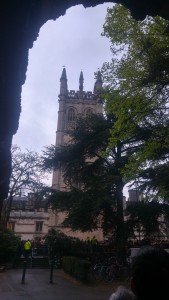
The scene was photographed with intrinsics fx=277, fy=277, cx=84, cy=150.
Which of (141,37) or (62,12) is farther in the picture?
(141,37)

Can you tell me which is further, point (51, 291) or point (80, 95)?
point (80, 95)

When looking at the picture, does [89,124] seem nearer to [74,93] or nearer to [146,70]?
[146,70]

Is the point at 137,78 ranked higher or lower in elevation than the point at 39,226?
higher

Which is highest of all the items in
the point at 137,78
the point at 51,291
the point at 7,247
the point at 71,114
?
the point at 71,114

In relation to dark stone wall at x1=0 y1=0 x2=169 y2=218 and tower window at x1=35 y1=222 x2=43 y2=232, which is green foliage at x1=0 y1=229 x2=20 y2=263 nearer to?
dark stone wall at x1=0 y1=0 x2=169 y2=218

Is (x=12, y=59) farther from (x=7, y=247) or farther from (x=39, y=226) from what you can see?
(x=39, y=226)

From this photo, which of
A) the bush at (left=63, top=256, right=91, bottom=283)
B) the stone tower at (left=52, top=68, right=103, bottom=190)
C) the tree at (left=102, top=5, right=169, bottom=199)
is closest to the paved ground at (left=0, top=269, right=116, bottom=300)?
the bush at (left=63, top=256, right=91, bottom=283)

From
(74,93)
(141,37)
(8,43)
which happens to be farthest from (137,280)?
(74,93)

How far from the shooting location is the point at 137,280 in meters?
1.53

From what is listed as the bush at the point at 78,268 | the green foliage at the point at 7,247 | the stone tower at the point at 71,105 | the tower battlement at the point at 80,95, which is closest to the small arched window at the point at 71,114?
the stone tower at the point at 71,105

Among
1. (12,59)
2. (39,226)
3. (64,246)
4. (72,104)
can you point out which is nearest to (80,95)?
(72,104)

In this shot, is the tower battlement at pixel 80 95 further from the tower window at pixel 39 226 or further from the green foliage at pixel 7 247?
the green foliage at pixel 7 247

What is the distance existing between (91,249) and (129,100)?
49.9 feet

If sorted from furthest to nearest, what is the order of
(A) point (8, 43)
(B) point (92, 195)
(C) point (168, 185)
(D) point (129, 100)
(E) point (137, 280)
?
(B) point (92, 195) < (C) point (168, 185) < (D) point (129, 100) < (A) point (8, 43) < (E) point (137, 280)
